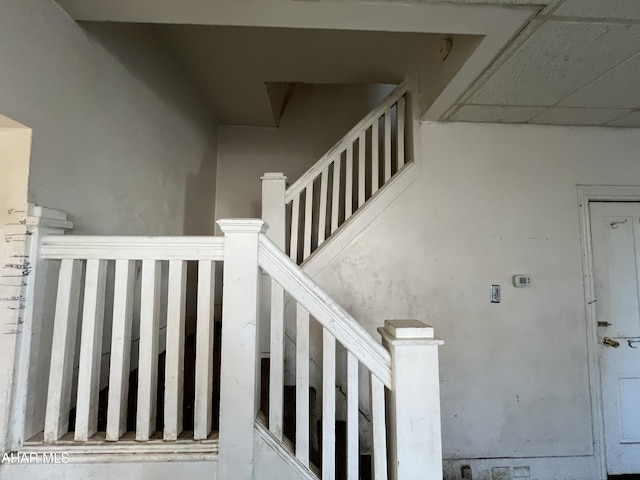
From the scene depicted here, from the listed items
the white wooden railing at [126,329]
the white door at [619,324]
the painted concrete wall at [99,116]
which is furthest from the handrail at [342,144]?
the white door at [619,324]

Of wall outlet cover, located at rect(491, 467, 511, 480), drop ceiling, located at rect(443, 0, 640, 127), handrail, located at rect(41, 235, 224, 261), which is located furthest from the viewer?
wall outlet cover, located at rect(491, 467, 511, 480)

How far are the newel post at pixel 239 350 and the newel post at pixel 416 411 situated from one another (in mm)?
532

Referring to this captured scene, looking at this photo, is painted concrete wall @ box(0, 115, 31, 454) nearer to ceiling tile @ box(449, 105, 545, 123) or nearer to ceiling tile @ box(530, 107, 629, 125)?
ceiling tile @ box(449, 105, 545, 123)

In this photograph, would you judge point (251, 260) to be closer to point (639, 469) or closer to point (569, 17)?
point (569, 17)

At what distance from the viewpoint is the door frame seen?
2.19 metres

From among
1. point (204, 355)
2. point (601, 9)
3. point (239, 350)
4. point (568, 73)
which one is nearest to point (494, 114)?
point (568, 73)

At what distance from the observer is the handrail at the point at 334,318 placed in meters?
1.18

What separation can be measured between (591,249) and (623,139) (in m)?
0.90

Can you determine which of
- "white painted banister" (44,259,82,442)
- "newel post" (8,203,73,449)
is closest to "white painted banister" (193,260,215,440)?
"white painted banister" (44,259,82,442)

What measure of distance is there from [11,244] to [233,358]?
92 centimetres

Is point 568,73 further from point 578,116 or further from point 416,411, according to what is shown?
point 416,411

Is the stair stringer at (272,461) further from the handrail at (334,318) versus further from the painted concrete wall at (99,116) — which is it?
the painted concrete wall at (99,116)

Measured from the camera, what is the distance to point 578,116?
7.32 feet

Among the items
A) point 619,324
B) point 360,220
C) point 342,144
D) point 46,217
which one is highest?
point 342,144
